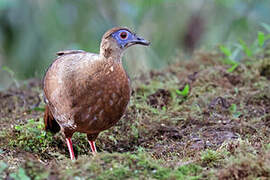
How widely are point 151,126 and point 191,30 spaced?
9.29 metres

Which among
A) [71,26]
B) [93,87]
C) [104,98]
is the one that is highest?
[71,26]

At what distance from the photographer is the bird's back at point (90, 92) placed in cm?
418

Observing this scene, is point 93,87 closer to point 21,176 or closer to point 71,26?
point 21,176

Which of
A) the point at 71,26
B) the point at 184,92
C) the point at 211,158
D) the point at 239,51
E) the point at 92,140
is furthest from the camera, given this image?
the point at 71,26

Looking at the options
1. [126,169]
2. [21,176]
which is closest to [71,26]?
[126,169]

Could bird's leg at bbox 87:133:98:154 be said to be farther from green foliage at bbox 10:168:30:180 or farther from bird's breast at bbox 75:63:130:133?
green foliage at bbox 10:168:30:180

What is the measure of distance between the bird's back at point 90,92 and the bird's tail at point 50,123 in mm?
478

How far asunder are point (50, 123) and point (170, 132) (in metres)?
1.35

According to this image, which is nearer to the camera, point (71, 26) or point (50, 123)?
point (50, 123)

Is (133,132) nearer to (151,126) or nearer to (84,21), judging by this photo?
(151,126)

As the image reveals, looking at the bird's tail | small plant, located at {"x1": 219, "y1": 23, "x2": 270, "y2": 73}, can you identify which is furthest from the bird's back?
small plant, located at {"x1": 219, "y1": 23, "x2": 270, "y2": 73}

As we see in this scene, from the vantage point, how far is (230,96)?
6.04 m

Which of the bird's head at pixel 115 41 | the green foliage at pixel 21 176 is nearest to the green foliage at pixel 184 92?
the bird's head at pixel 115 41

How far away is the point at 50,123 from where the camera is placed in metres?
4.95
